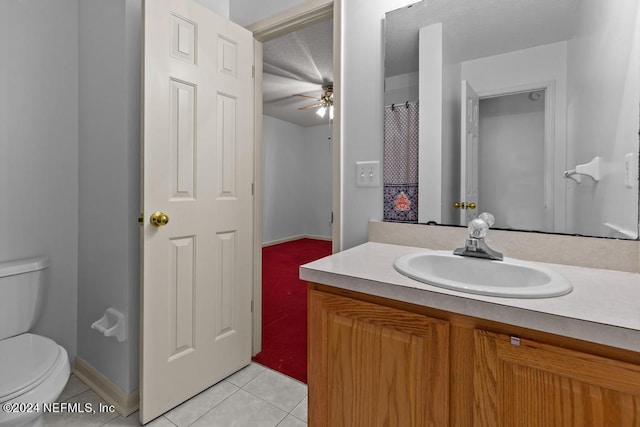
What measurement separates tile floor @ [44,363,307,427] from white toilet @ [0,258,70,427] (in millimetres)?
325

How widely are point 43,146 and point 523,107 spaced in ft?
7.55

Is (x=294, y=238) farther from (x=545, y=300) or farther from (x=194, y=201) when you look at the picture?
(x=545, y=300)

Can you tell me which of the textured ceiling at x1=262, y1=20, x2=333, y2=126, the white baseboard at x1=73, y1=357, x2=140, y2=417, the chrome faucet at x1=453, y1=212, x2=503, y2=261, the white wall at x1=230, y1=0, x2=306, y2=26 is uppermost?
the textured ceiling at x1=262, y1=20, x2=333, y2=126

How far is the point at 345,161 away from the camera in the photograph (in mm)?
1507

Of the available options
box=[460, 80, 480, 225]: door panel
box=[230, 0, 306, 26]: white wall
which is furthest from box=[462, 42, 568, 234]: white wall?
box=[230, 0, 306, 26]: white wall

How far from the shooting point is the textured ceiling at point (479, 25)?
1052 millimetres

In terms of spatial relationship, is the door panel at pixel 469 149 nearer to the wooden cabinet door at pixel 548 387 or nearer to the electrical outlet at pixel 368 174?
the electrical outlet at pixel 368 174

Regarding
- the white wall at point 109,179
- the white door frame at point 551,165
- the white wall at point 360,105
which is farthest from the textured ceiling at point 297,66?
the white door frame at point 551,165

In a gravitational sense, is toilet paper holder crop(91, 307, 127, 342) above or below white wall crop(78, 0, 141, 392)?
below

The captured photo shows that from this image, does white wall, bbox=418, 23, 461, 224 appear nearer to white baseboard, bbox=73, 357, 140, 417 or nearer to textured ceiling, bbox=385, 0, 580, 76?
textured ceiling, bbox=385, 0, 580, 76

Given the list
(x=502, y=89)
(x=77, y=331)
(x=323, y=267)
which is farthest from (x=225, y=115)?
(x=77, y=331)

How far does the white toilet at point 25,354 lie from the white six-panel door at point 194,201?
0.31 meters

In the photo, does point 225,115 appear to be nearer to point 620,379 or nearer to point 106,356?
point 106,356

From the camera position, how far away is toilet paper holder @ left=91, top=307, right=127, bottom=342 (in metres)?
1.43
